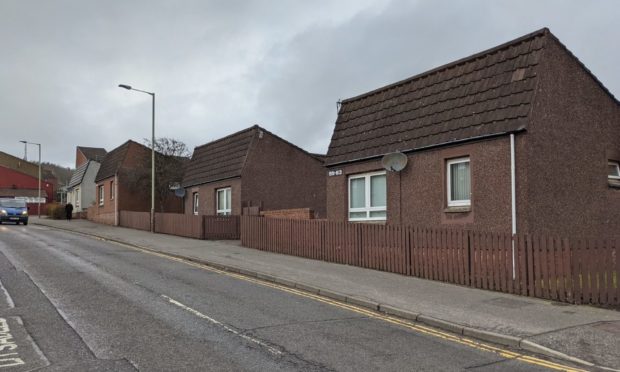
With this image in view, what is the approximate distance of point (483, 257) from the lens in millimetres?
11180

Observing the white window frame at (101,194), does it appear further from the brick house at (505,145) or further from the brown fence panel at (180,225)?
the brick house at (505,145)

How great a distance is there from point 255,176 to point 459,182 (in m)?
14.0

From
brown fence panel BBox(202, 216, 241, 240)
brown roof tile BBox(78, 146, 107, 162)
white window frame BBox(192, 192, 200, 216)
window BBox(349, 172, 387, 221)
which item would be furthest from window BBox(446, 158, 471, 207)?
brown roof tile BBox(78, 146, 107, 162)

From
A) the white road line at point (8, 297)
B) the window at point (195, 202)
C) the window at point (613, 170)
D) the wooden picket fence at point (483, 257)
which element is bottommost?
the white road line at point (8, 297)

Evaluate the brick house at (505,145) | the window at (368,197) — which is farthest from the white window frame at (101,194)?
the brick house at (505,145)

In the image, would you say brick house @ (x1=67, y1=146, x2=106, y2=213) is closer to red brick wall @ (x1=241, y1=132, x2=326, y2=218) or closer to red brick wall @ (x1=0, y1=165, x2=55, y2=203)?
red brick wall @ (x1=0, y1=165, x2=55, y2=203)

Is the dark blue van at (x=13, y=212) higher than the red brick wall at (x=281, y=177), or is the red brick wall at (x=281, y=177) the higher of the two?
the red brick wall at (x=281, y=177)

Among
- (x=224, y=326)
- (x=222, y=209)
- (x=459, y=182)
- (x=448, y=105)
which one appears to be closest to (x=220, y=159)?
(x=222, y=209)

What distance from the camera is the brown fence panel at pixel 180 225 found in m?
23.3

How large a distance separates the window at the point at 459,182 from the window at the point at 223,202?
1500cm

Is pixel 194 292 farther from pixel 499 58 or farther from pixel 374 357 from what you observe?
pixel 499 58

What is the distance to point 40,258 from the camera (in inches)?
609

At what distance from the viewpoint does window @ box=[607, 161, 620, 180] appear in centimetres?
1451

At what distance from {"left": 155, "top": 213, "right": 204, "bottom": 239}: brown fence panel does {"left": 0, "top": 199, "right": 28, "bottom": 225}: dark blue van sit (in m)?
14.9
